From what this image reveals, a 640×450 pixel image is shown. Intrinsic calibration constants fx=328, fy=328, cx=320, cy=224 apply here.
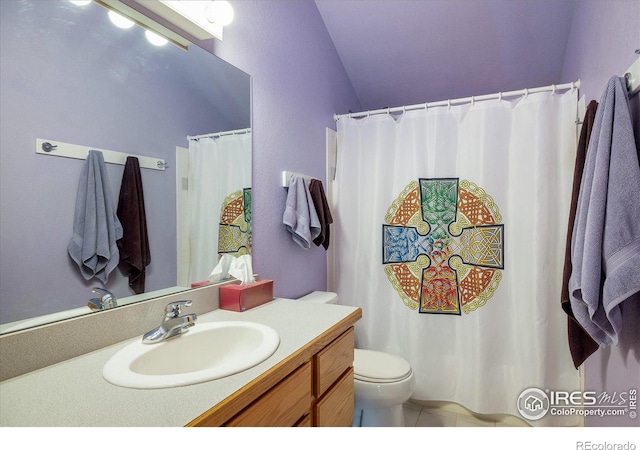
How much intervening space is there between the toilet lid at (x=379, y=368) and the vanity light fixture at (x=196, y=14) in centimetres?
161

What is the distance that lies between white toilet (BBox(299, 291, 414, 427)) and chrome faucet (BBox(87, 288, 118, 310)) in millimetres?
1114

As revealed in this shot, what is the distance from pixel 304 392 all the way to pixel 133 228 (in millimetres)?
734

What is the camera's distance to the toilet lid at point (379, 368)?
1.57m

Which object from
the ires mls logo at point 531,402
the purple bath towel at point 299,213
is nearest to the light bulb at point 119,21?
the purple bath towel at point 299,213

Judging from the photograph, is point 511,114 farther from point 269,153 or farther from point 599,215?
point 269,153

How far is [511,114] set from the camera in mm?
1833

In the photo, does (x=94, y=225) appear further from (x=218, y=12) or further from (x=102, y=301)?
(x=218, y=12)

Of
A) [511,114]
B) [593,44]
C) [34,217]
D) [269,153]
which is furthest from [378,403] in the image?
[593,44]

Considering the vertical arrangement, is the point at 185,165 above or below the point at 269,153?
below

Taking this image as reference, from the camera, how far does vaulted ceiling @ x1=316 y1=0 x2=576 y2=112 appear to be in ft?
6.25

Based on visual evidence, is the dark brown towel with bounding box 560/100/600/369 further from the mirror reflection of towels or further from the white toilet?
the mirror reflection of towels

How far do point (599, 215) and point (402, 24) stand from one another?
161 cm

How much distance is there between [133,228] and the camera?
1.05 metres
